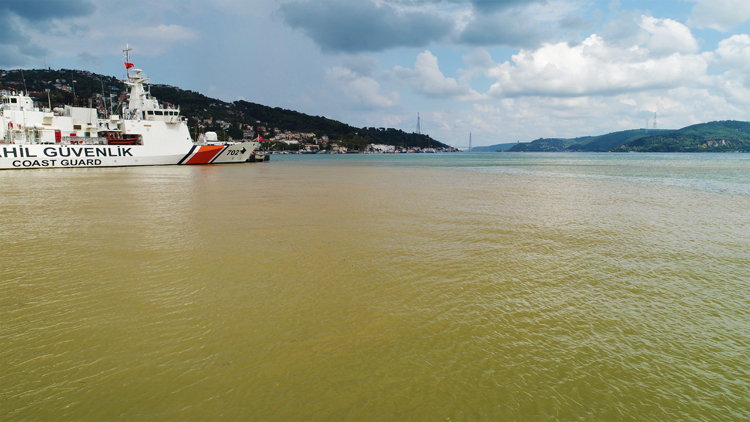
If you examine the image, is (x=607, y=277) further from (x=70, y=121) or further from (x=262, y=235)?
(x=70, y=121)

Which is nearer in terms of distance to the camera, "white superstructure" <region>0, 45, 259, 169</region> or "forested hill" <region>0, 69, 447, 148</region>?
"white superstructure" <region>0, 45, 259, 169</region>

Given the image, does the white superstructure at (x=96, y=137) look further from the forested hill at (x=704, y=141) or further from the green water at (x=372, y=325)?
the forested hill at (x=704, y=141)

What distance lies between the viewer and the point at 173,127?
50.8m

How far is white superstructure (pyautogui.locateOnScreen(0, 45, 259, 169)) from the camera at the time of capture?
140 feet

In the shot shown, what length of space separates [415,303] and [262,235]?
565 cm

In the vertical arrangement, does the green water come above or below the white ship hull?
below

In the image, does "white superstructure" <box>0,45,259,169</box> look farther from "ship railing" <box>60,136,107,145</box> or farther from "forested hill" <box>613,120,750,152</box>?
"forested hill" <box>613,120,750,152</box>

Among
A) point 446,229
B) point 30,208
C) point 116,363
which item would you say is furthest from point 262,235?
point 30,208

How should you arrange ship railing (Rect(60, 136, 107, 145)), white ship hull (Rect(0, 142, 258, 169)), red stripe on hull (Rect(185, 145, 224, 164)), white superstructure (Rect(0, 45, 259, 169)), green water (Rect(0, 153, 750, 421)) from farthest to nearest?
red stripe on hull (Rect(185, 145, 224, 164)), ship railing (Rect(60, 136, 107, 145)), white superstructure (Rect(0, 45, 259, 169)), white ship hull (Rect(0, 142, 258, 169)), green water (Rect(0, 153, 750, 421))

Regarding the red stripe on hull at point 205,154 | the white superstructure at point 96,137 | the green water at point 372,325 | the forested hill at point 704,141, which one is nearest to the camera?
the green water at point 372,325

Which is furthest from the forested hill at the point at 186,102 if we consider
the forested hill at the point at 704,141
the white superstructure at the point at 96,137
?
the forested hill at the point at 704,141

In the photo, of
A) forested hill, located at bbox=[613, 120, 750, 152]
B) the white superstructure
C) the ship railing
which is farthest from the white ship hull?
forested hill, located at bbox=[613, 120, 750, 152]

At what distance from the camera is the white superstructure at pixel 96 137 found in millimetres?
42719

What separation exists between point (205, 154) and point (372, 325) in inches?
2202
